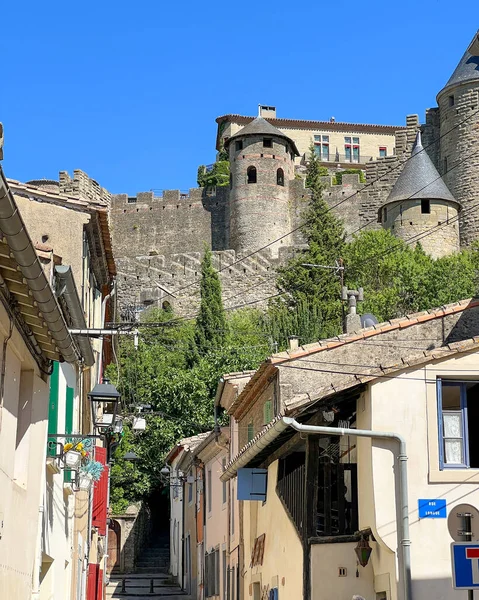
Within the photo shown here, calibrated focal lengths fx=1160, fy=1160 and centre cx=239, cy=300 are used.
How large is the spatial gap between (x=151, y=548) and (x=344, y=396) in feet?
117

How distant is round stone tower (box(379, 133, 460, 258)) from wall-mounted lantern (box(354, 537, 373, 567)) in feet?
159

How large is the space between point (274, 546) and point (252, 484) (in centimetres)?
122

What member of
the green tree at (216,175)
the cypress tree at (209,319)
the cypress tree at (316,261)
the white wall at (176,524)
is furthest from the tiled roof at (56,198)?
the green tree at (216,175)

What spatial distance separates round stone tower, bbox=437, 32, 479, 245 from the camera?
217 feet

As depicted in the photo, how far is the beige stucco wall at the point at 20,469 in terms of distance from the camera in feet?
35.1

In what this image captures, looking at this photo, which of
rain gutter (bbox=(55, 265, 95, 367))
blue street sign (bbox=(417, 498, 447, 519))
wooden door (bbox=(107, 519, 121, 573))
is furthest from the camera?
wooden door (bbox=(107, 519, 121, 573))

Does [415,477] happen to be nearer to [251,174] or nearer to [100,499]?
[100,499]

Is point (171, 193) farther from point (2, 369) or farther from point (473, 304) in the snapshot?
point (2, 369)

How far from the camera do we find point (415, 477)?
14133 mm

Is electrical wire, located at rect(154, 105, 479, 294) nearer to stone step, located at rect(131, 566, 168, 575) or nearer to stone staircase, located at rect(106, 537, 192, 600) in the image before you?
stone staircase, located at rect(106, 537, 192, 600)

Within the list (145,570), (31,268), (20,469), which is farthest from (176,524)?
(31,268)

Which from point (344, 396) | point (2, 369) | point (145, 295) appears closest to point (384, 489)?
point (344, 396)

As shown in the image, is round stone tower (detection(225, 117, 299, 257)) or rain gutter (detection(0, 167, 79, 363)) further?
round stone tower (detection(225, 117, 299, 257))

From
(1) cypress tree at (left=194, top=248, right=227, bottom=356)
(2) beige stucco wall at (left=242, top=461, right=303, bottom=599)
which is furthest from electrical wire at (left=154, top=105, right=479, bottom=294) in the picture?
(2) beige stucco wall at (left=242, top=461, right=303, bottom=599)
